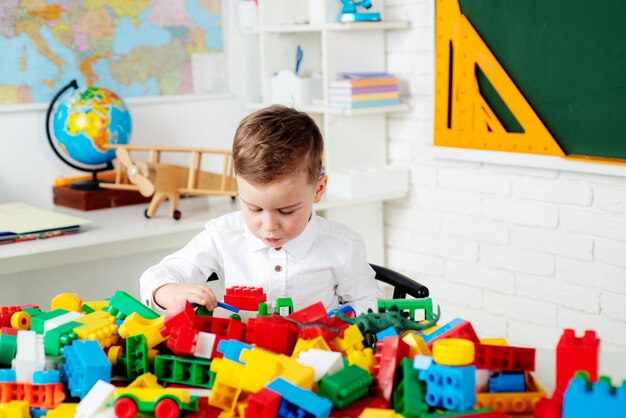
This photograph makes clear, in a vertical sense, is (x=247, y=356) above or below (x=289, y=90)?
below

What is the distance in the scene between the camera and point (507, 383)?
3.51 ft

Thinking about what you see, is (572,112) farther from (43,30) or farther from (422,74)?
(43,30)

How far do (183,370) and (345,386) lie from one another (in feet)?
0.81

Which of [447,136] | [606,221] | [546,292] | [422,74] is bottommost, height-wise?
[546,292]

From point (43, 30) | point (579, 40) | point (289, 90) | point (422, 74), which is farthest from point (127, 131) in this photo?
point (579, 40)

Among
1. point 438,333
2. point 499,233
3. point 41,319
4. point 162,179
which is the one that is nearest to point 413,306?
point 438,333

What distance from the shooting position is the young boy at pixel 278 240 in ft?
5.08

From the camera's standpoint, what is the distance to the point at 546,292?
8.89 feet

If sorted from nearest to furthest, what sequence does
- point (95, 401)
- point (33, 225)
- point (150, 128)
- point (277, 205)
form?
point (95, 401) → point (277, 205) → point (33, 225) → point (150, 128)

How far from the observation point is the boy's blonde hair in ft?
5.05

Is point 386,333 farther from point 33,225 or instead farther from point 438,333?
point 33,225

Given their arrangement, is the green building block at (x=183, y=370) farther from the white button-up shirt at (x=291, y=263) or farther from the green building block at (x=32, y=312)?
the white button-up shirt at (x=291, y=263)

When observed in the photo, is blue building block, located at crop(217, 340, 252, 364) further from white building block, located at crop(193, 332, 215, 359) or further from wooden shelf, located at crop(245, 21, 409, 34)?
wooden shelf, located at crop(245, 21, 409, 34)

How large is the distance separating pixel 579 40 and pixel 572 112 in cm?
21
